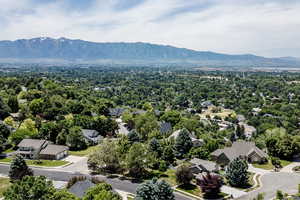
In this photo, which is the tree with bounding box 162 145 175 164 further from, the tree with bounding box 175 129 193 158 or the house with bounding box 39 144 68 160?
the house with bounding box 39 144 68 160

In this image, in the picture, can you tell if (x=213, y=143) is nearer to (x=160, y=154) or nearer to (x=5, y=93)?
(x=160, y=154)

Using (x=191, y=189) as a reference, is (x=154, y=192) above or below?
above

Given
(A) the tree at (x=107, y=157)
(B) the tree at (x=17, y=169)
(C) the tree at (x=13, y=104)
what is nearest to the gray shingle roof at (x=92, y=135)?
(A) the tree at (x=107, y=157)

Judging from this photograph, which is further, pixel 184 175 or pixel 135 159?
pixel 135 159

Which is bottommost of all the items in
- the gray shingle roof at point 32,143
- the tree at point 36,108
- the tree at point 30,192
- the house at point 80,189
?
the gray shingle roof at point 32,143

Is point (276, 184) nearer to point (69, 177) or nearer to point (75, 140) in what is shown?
point (69, 177)

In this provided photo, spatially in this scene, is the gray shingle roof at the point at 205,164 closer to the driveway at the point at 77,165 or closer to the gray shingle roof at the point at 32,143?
the driveway at the point at 77,165

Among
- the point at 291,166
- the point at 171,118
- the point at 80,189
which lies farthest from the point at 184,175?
the point at 171,118
